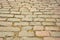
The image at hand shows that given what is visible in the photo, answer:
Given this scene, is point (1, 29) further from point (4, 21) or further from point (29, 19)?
point (29, 19)

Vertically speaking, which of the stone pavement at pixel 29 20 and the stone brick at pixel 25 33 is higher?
the stone pavement at pixel 29 20

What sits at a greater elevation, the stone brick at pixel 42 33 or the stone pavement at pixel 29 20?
the stone pavement at pixel 29 20

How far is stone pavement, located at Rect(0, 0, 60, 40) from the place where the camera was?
5.95 ft

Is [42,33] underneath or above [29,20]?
underneath

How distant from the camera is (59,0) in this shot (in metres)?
3.21

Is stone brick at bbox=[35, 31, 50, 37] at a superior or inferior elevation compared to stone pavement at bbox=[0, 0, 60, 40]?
inferior

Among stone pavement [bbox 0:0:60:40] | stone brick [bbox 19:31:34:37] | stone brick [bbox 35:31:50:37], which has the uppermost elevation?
stone pavement [bbox 0:0:60:40]

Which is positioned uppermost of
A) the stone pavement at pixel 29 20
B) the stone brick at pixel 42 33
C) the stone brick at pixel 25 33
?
the stone pavement at pixel 29 20

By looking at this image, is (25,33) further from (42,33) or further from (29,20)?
(29,20)

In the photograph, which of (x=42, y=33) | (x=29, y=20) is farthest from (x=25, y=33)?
(x=29, y=20)

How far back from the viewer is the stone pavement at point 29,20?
1.81m

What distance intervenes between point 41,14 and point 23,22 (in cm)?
55

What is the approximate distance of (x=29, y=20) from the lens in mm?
2215

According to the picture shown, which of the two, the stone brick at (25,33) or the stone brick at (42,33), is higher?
the stone brick at (25,33)
